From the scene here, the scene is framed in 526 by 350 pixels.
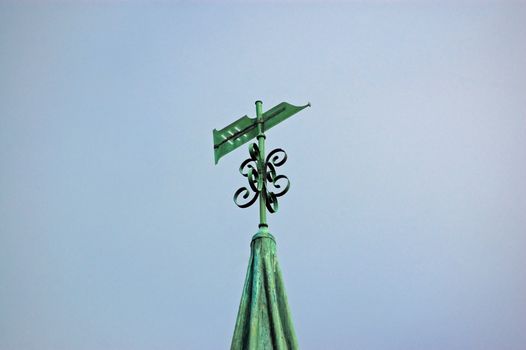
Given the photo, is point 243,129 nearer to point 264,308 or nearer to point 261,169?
point 261,169

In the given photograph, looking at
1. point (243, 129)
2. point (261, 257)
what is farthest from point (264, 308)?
point (243, 129)

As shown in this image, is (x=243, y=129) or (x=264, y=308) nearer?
(x=264, y=308)

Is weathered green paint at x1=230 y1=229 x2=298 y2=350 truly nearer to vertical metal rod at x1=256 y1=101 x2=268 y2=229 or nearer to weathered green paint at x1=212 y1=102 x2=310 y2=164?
A: vertical metal rod at x1=256 y1=101 x2=268 y2=229

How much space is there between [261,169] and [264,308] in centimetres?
216

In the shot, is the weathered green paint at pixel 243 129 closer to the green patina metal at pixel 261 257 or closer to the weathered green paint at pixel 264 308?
the green patina metal at pixel 261 257

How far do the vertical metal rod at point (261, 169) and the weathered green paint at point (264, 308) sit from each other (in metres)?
0.37

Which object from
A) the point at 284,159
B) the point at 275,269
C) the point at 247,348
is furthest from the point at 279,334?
the point at 284,159

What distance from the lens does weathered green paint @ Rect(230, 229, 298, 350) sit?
8008 mm

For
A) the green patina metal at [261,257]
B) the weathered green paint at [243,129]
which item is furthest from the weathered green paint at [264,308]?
the weathered green paint at [243,129]

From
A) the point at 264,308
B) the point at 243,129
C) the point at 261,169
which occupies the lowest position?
the point at 264,308

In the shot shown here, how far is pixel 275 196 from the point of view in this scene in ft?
31.8

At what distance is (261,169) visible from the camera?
32.2 feet

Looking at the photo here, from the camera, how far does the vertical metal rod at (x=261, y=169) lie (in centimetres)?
932

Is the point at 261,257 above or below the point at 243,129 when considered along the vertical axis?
below
